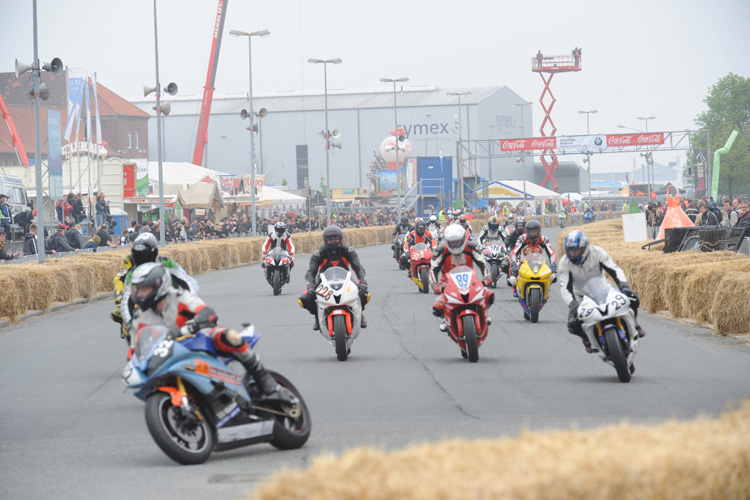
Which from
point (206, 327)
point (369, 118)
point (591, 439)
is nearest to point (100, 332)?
point (206, 327)

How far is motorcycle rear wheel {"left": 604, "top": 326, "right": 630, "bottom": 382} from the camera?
400 inches

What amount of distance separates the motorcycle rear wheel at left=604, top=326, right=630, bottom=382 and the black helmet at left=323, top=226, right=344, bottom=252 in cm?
399

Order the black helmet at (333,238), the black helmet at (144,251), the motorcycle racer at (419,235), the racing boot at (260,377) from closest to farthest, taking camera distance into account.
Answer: the racing boot at (260,377) < the black helmet at (144,251) < the black helmet at (333,238) < the motorcycle racer at (419,235)

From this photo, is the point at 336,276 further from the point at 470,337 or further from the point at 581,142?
the point at 581,142

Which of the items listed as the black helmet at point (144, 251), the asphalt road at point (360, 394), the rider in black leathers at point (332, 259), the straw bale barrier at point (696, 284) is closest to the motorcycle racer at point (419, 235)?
the straw bale barrier at point (696, 284)

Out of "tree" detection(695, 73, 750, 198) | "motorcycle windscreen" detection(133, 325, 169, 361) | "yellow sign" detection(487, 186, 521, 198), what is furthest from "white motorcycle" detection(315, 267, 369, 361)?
"tree" detection(695, 73, 750, 198)

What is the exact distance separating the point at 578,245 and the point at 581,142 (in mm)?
58579

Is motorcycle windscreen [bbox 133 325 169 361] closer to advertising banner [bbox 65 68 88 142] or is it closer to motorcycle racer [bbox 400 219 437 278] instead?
motorcycle racer [bbox 400 219 437 278]

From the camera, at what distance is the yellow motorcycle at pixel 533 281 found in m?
16.7

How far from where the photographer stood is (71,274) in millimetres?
23641

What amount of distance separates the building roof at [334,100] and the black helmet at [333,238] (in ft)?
336

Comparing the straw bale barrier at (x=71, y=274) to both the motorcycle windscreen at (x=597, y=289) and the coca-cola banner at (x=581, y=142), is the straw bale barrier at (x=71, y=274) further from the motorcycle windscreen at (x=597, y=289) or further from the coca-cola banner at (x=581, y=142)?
the coca-cola banner at (x=581, y=142)

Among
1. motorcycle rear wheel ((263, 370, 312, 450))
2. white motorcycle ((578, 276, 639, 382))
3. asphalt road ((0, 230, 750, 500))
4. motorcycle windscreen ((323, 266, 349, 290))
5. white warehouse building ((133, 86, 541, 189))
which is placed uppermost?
white warehouse building ((133, 86, 541, 189))

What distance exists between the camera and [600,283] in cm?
1073
